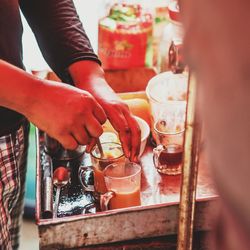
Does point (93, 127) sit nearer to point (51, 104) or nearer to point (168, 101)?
point (51, 104)

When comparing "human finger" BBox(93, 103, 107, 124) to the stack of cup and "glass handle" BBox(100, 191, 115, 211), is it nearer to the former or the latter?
"glass handle" BBox(100, 191, 115, 211)

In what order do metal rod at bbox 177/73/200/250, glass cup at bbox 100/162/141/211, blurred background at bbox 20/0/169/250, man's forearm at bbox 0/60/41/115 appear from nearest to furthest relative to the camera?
metal rod at bbox 177/73/200/250, man's forearm at bbox 0/60/41/115, glass cup at bbox 100/162/141/211, blurred background at bbox 20/0/169/250

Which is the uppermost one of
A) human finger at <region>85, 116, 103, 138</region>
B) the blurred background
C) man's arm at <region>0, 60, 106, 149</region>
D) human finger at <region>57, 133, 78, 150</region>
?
man's arm at <region>0, 60, 106, 149</region>

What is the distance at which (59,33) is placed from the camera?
141 cm

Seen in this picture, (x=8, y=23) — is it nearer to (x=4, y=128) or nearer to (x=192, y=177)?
(x=4, y=128)

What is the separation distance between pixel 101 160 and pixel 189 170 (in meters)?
0.59

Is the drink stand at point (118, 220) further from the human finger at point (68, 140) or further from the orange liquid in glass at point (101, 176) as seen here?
the human finger at point (68, 140)

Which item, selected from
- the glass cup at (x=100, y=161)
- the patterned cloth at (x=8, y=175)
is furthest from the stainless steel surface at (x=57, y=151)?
the glass cup at (x=100, y=161)

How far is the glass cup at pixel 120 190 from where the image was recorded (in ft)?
3.92

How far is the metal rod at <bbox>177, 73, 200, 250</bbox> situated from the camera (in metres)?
0.60

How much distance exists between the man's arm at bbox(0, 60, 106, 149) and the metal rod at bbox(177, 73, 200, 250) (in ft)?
1.19

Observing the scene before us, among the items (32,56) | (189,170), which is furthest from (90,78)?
(32,56)

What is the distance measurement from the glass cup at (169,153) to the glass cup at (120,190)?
0.41ft

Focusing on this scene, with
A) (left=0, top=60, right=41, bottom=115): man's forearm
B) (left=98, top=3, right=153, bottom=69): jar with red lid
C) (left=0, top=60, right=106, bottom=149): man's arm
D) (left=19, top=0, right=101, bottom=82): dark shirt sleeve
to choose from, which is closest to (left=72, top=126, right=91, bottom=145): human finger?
(left=0, top=60, right=106, bottom=149): man's arm
